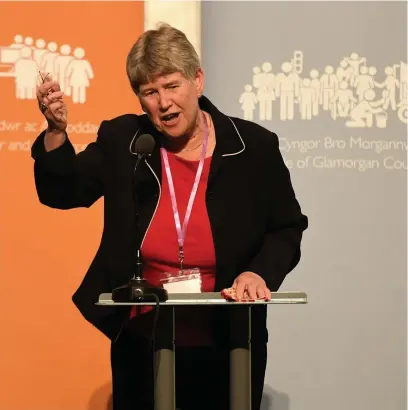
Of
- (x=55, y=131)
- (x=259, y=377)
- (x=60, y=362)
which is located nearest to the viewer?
(x=55, y=131)

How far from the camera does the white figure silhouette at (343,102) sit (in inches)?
155

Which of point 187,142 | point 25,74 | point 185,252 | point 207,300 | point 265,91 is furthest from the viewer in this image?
point 265,91

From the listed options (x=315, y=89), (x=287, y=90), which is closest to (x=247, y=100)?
(x=287, y=90)

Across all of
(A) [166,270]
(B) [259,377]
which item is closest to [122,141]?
(A) [166,270]

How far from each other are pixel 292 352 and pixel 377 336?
1.33ft

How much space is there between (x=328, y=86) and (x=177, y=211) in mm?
1997

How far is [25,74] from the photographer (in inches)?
148

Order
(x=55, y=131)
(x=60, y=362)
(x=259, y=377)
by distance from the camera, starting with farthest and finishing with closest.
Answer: (x=60, y=362) < (x=259, y=377) < (x=55, y=131)

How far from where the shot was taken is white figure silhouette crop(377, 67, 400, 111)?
394 centimetres

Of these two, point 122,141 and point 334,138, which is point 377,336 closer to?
point 334,138

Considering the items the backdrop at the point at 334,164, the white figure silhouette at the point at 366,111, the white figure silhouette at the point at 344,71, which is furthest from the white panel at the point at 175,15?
the white figure silhouette at the point at 366,111

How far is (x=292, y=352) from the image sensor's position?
12.7ft

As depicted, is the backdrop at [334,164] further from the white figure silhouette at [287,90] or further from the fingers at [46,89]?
the fingers at [46,89]

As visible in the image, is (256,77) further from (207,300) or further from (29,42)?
(207,300)
